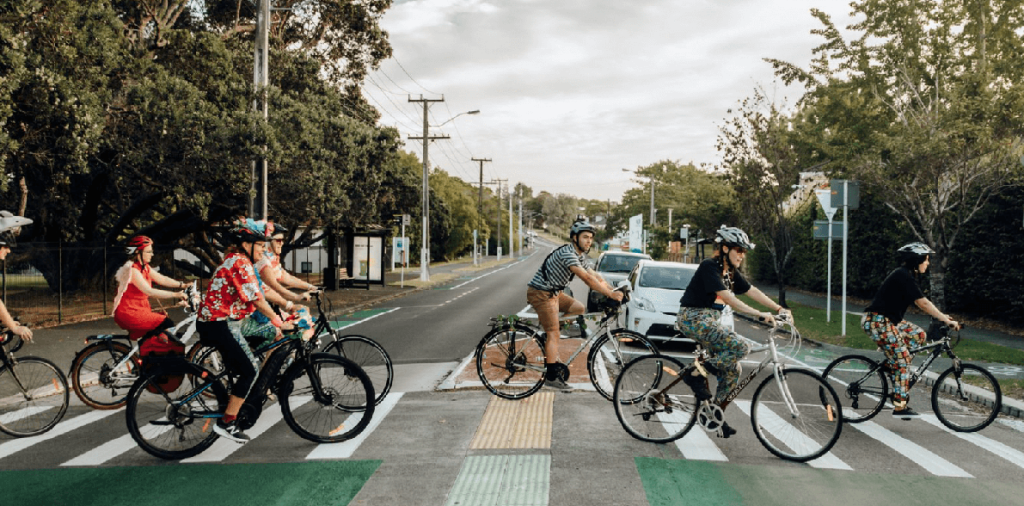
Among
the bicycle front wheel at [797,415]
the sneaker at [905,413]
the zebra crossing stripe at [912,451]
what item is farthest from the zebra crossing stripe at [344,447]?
the sneaker at [905,413]

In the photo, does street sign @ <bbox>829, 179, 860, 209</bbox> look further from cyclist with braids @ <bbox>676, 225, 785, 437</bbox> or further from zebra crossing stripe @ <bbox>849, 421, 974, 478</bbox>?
cyclist with braids @ <bbox>676, 225, 785, 437</bbox>

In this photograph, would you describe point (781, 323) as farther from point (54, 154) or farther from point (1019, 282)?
point (54, 154)

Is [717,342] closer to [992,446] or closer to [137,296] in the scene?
[992,446]

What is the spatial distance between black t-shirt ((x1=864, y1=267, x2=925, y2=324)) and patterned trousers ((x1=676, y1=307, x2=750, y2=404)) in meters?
2.00

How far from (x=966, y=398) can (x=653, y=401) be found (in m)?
3.76

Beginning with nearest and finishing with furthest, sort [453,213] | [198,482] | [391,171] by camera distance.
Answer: [198,482] → [391,171] → [453,213]

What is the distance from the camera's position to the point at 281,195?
2075 centimetres

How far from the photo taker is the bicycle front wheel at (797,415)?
5.75 metres

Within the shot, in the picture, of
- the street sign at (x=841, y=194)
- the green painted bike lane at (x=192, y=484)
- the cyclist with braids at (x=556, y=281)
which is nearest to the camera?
the green painted bike lane at (x=192, y=484)

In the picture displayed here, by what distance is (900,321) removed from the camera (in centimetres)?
726

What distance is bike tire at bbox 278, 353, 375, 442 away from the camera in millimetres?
6160

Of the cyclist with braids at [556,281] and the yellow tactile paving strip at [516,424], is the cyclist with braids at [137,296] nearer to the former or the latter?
the yellow tactile paving strip at [516,424]

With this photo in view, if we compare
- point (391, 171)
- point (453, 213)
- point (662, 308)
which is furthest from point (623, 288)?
point (453, 213)

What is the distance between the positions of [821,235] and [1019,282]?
418 centimetres
